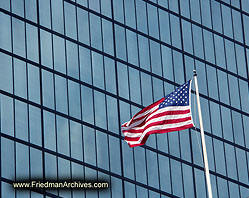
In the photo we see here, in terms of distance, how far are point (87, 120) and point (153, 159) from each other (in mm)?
5318

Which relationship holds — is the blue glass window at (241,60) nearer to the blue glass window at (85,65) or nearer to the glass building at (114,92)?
the glass building at (114,92)

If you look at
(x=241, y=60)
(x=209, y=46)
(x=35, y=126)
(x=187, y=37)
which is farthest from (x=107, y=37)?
(x=241, y=60)

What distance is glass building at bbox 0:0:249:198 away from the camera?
5497cm

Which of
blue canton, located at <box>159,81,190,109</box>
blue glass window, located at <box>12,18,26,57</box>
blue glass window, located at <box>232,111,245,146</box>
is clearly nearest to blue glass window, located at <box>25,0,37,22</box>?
blue glass window, located at <box>12,18,26,57</box>

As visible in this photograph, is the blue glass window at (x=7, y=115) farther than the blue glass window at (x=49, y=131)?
No

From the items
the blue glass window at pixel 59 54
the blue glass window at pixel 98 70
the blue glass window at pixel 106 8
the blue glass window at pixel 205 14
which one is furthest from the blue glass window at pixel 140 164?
the blue glass window at pixel 205 14

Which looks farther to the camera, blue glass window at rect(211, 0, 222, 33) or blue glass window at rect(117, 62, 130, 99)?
blue glass window at rect(211, 0, 222, 33)

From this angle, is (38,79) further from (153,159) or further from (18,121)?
(153,159)

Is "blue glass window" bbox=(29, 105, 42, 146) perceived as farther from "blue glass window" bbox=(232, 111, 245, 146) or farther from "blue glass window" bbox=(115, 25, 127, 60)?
"blue glass window" bbox=(232, 111, 245, 146)

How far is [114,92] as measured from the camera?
192 ft

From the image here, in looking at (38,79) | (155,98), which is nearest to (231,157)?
(155,98)

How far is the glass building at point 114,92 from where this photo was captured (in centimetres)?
5497

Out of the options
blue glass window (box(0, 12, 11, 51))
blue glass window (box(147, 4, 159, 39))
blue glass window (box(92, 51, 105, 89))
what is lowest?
blue glass window (box(92, 51, 105, 89))

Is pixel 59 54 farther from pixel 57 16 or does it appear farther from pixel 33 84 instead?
pixel 33 84
